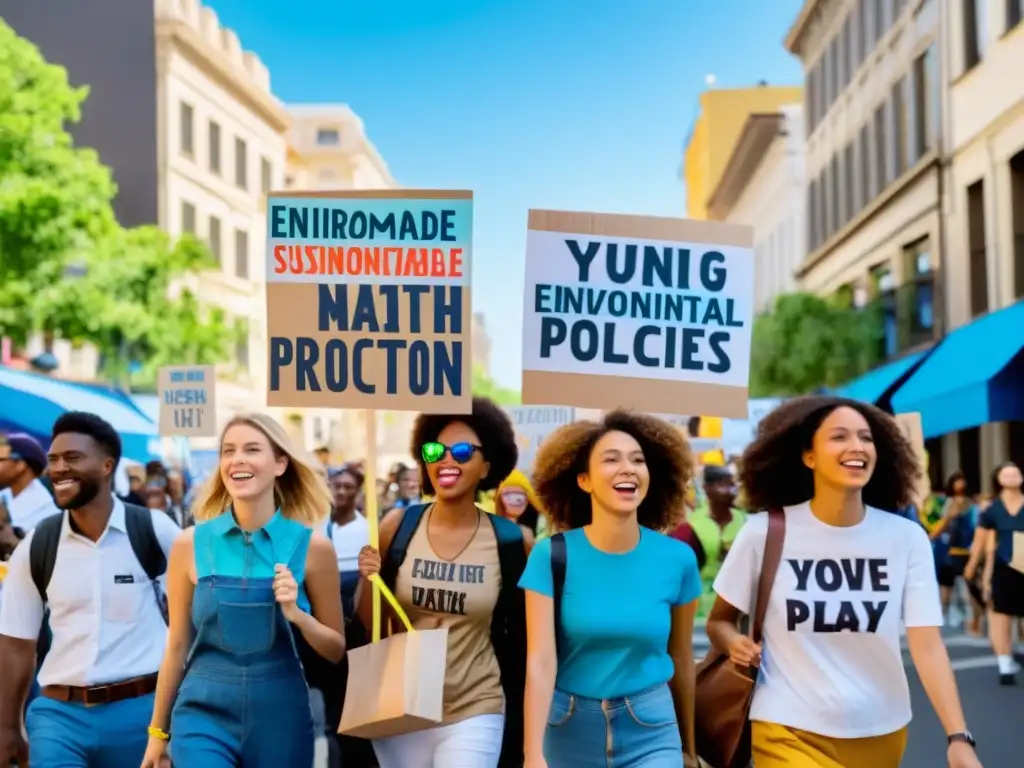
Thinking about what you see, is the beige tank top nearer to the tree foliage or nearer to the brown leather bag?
the brown leather bag

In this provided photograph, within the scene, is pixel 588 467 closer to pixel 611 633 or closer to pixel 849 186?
pixel 611 633

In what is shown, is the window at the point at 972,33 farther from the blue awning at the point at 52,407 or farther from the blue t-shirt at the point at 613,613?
the blue t-shirt at the point at 613,613

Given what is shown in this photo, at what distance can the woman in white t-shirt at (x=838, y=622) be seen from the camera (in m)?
4.84

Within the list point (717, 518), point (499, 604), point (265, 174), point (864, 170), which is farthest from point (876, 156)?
point (499, 604)

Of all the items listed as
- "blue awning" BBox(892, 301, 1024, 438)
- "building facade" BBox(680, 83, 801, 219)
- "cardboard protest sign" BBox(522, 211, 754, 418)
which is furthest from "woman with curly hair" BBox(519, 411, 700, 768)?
"building facade" BBox(680, 83, 801, 219)

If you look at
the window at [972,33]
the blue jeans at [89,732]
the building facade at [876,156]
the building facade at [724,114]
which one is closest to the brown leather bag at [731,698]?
the blue jeans at [89,732]

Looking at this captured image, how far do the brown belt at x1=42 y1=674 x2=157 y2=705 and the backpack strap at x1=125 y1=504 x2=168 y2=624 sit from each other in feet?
0.98

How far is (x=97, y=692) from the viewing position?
5.34 m

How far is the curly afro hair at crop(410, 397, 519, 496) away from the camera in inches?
229

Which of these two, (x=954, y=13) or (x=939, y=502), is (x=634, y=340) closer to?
(x=939, y=502)

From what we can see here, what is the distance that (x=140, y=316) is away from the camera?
100 ft

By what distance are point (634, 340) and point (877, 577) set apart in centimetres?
188

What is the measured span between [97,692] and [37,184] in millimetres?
21166

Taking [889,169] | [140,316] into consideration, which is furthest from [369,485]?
[889,169]
